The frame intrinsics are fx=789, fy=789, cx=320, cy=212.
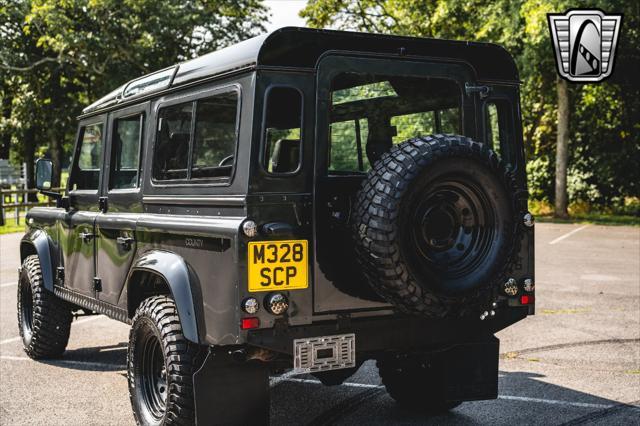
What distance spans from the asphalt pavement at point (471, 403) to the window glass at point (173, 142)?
5.34 ft

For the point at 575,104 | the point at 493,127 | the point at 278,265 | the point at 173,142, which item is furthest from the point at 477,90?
the point at 575,104

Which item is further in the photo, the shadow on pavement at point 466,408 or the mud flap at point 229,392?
the shadow on pavement at point 466,408

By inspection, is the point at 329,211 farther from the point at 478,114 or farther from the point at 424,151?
the point at 478,114

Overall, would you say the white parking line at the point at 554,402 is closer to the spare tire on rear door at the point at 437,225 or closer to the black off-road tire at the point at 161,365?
the spare tire on rear door at the point at 437,225

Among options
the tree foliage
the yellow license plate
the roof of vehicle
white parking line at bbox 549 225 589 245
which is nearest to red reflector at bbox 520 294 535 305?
the roof of vehicle

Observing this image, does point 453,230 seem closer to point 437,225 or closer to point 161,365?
point 437,225

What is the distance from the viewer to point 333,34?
4059 mm

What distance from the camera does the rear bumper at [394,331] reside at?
3855 mm

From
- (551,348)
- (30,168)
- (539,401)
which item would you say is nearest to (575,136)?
(551,348)

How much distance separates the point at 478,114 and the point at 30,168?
3528cm

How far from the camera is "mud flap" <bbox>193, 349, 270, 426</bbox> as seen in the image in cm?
392

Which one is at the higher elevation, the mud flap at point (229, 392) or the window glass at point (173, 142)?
the window glass at point (173, 142)

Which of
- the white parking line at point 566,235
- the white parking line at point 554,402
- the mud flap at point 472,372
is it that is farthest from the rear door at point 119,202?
the white parking line at point 566,235

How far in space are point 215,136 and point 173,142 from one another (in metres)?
0.49
